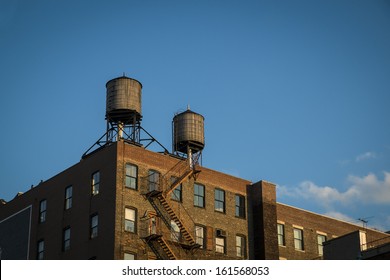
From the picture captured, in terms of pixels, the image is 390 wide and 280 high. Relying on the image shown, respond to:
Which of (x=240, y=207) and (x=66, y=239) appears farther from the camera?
(x=240, y=207)

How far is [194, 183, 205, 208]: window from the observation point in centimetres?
5975

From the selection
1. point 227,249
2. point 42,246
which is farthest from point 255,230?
point 42,246

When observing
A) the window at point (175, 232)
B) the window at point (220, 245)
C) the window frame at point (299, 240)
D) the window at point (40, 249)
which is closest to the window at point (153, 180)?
the window at point (175, 232)

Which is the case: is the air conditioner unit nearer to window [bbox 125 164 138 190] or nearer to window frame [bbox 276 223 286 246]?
window frame [bbox 276 223 286 246]

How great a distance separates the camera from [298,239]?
2640 inches

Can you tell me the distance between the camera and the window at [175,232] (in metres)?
56.8

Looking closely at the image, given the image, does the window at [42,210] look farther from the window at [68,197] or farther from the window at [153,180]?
the window at [153,180]

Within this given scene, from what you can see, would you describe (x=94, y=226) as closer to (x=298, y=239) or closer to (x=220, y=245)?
(x=220, y=245)

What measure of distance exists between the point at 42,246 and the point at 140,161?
10.6m

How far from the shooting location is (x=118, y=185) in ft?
180

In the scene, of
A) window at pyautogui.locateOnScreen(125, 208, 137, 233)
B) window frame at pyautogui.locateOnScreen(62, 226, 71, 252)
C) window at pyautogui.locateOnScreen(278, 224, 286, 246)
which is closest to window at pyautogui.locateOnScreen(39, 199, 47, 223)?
window frame at pyautogui.locateOnScreen(62, 226, 71, 252)

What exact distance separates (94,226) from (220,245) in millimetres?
10079

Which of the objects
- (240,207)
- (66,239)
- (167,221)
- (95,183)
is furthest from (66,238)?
(240,207)

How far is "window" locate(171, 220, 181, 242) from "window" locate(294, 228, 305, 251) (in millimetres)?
13410
